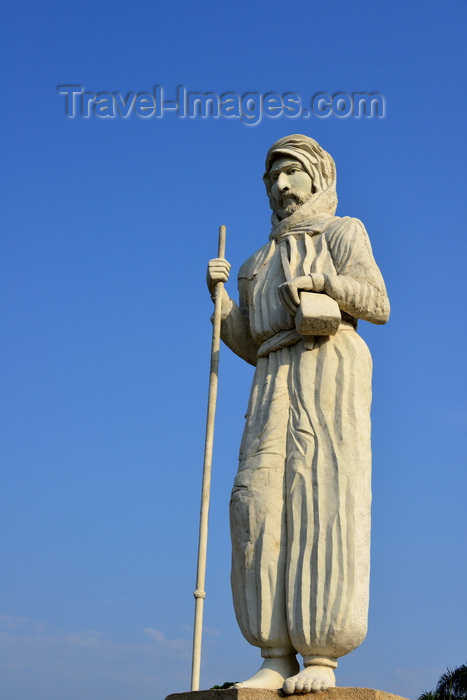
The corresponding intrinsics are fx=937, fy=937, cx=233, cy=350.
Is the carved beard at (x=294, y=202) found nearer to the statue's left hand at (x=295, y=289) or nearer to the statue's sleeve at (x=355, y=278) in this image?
the statue's sleeve at (x=355, y=278)

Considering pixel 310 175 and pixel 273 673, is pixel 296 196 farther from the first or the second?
pixel 273 673

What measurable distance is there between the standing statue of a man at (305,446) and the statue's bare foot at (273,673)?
1 centimetres

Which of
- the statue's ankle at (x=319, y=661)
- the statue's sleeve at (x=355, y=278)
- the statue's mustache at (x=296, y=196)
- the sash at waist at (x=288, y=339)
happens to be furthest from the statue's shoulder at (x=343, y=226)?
the statue's ankle at (x=319, y=661)

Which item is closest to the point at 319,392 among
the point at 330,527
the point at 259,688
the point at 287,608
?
the point at 330,527

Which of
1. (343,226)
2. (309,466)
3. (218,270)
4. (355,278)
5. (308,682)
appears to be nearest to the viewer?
(308,682)

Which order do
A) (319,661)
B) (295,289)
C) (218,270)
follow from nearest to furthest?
(319,661) → (295,289) → (218,270)

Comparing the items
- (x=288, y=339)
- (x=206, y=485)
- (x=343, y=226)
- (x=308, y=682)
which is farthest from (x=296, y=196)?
(x=308, y=682)

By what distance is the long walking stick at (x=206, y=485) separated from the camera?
713 cm

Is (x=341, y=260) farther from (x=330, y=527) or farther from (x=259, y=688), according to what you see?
(x=259, y=688)

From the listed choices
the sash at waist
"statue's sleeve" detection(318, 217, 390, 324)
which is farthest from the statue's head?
the sash at waist

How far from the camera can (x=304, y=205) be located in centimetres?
849

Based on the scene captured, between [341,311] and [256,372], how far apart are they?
2.99 ft

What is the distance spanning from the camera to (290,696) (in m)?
6.49

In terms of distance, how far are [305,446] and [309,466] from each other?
17 cm
